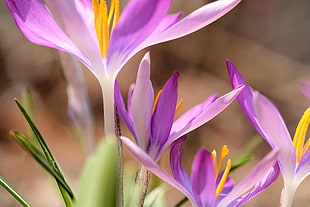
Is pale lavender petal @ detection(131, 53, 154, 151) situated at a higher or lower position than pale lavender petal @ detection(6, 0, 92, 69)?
lower

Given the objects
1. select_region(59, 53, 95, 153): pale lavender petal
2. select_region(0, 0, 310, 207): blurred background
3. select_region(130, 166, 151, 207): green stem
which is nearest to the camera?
select_region(130, 166, 151, 207): green stem

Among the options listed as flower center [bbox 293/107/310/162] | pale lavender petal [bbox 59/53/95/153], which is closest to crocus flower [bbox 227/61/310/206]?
flower center [bbox 293/107/310/162]

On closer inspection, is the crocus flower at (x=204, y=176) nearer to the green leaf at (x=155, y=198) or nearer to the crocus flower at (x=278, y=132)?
the crocus flower at (x=278, y=132)

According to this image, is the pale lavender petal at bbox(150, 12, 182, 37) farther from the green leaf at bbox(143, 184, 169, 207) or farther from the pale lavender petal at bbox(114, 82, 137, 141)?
the green leaf at bbox(143, 184, 169, 207)

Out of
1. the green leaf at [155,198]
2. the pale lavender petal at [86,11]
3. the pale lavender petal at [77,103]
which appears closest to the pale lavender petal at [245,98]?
the pale lavender petal at [86,11]

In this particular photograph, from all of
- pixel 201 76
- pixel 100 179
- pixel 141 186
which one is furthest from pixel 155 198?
pixel 201 76

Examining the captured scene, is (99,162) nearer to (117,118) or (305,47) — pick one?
(117,118)

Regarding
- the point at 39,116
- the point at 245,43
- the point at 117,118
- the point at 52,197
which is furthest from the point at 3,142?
the point at 117,118
